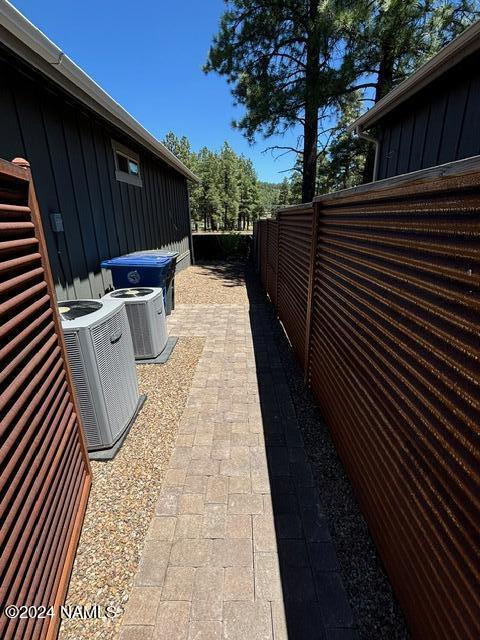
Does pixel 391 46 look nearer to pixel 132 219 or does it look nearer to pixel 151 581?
pixel 132 219

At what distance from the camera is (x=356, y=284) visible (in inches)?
79.8

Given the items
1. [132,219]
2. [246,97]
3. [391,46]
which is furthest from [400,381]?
[246,97]

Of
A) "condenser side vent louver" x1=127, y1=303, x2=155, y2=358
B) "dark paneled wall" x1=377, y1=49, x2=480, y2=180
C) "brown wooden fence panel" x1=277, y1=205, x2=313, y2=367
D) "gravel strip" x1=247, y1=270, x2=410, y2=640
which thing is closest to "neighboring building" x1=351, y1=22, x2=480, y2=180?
"dark paneled wall" x1=377, y1=49, x2=480, y2=180

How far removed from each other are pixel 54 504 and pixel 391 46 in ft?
34.9

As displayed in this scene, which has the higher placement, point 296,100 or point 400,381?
point 296,100

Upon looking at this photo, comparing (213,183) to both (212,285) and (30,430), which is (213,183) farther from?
(30,430)

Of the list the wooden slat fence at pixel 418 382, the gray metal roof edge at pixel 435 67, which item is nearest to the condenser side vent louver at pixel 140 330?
the wooden slat fence at pixel 418 382

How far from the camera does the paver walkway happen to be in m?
1.49

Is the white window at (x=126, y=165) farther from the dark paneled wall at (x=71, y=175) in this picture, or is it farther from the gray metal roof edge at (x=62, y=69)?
the gray metal roof edge at (x=62, y=69)

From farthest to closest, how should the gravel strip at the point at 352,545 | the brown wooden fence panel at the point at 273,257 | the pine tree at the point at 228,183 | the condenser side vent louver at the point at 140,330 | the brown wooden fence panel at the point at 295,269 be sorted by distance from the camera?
the pine tree at the point at 228,183 → the brown wooden fence panel at the point at 273,257 → the condenser side vent louver at the point at 140,330 → the brown wooden fence panel at the point at 295,269 → the gravel strip at the point at 352,545

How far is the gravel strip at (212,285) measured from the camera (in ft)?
24.5

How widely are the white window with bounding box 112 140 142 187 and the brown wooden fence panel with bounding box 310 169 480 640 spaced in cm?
498

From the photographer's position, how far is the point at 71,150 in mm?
4055

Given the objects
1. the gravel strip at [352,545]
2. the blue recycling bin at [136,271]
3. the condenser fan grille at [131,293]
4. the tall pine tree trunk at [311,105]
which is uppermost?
the tall pine tree trunk at [311,105]
